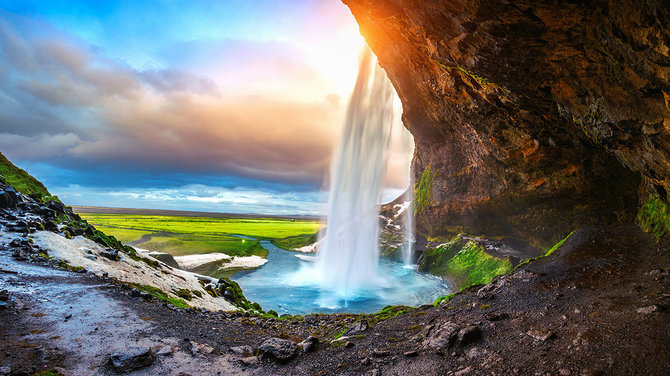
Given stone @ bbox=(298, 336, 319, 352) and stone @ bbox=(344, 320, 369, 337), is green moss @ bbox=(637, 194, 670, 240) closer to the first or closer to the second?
stone @ bbox=(344, 320, 369, 337)

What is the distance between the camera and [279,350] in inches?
347

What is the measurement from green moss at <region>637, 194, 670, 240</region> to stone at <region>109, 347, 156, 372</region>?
77.3 ft

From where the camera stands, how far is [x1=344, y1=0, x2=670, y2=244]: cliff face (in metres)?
9.35

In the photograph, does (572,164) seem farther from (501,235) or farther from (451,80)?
(501,235)

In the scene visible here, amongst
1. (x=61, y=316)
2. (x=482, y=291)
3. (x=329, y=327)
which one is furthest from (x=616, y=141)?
(x=61, y=316)

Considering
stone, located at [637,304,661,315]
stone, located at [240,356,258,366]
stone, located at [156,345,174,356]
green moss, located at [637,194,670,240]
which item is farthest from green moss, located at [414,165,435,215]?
stone, located at [156,345,174,356]

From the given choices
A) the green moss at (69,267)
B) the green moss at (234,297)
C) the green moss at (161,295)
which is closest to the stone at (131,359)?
the green moss at (161,295)

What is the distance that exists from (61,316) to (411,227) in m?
51.7

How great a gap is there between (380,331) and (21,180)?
42180mm

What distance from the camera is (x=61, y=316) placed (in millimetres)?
10102

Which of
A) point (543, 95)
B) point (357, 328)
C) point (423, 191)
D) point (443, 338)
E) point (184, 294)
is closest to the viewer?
point (443, 338)

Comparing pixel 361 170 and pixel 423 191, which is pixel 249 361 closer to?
pixel 361 170

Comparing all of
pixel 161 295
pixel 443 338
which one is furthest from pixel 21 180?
pixel 443 338

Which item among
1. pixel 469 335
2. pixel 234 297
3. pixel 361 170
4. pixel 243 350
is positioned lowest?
pixel 234 297
